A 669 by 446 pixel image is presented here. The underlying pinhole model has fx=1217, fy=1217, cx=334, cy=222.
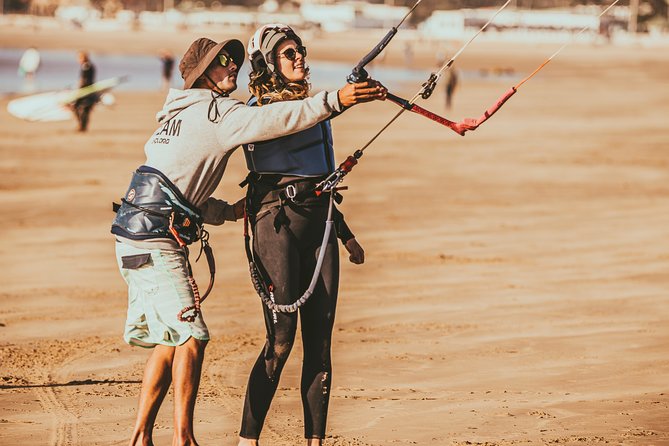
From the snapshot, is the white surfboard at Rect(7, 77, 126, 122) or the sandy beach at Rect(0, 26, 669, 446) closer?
the sandy beach at Rect(0, 26, 669, 446)

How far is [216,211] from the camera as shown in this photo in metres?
5.47

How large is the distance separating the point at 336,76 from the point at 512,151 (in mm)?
31265

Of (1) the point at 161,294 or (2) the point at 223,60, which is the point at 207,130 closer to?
(2) the point at 223,60

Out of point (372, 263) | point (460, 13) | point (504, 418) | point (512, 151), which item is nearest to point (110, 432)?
point (504, 418)

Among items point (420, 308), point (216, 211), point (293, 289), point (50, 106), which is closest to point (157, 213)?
point (216, 211)

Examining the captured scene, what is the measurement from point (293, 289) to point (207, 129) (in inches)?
31.6

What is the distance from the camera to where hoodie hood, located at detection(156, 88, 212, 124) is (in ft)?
16.6

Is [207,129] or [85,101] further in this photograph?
[85,101]

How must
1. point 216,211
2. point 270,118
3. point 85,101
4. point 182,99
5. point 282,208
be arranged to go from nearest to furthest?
point 270,118
point 182,99
point 282,208
point 216,211
point 85,101

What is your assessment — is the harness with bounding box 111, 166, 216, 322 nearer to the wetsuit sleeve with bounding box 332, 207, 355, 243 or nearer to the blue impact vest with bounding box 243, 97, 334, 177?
the blue impact vest with bounding box 243, 97, 334, 177

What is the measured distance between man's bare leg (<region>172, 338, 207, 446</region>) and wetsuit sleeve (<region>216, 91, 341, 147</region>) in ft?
2.84

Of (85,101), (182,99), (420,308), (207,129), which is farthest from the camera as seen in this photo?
(85,101)

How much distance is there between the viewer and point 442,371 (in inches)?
286

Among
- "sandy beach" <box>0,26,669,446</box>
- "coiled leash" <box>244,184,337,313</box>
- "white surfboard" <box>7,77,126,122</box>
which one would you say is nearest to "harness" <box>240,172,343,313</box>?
"coiled leash" <box>244,184,337,313</box>
